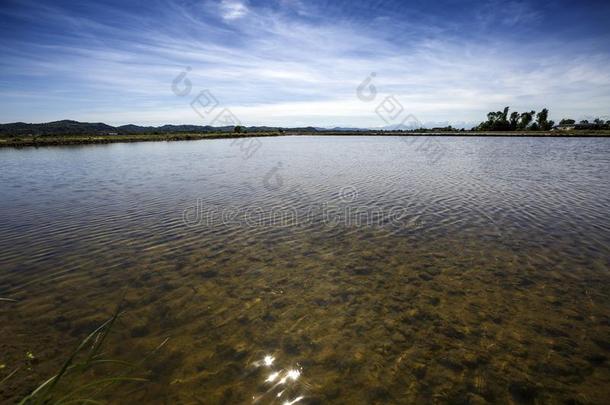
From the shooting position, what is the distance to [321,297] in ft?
30.3

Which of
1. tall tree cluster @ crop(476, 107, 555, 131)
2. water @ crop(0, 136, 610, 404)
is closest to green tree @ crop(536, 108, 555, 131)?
tall tree cluster @ crop(476, 107, 555, 131)

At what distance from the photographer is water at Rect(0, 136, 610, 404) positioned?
6.25 m

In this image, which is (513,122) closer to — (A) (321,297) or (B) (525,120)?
(B) (525,120)

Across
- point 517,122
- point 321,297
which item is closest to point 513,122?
point 517,122

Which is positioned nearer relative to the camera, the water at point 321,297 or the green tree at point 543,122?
the water at point 321,297

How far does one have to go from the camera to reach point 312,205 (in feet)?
64.2

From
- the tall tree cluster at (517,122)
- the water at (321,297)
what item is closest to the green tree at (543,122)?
the tall tree cluster at (517,122)

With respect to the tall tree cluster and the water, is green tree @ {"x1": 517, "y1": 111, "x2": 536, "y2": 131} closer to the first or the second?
the tall tree cluster

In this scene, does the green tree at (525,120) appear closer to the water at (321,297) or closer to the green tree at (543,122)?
the green tree at (543,122)

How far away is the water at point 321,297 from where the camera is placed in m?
6.25

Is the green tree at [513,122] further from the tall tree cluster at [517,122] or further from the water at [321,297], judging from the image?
the water at [321,297]

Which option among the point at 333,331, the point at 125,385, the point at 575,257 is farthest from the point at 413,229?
the point at 125,385

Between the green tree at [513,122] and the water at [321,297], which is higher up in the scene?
the green tree at [513,122]

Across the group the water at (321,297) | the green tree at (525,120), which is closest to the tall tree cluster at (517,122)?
the green tree at (525,120)
